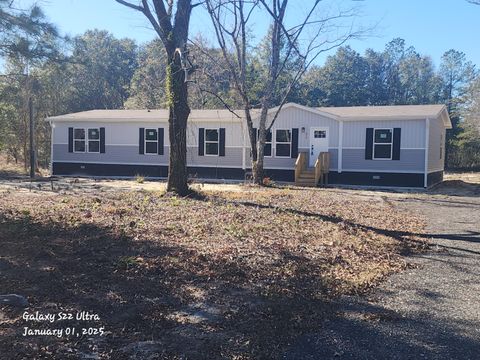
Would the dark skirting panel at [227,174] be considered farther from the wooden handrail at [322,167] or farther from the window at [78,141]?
the window at [78,141]

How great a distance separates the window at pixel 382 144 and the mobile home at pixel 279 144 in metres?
0.04

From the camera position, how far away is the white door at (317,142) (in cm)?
1939

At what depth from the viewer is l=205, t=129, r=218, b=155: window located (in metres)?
21.0

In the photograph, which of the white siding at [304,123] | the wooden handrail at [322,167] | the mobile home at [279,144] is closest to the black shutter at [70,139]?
the mobile home at [279,144]

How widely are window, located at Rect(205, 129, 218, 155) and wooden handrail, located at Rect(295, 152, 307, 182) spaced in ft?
12.8

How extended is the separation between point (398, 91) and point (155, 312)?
1965 inches

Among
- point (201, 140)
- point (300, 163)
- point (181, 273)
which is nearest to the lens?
point (181, 273)

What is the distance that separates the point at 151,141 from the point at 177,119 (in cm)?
984

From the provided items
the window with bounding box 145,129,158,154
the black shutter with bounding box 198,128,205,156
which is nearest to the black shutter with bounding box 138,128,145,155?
the window with bounding box 145,129,158,154

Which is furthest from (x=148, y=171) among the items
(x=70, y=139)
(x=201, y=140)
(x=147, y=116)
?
(x=70, y=139)

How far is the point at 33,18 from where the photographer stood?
8.58 m

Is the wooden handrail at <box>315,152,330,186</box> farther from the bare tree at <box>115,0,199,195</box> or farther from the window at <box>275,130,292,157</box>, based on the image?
the bare tree at <box>115,0,199,195</box>

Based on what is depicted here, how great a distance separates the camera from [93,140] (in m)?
22.2

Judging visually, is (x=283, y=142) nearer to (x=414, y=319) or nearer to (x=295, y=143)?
(x=295, y=143)
